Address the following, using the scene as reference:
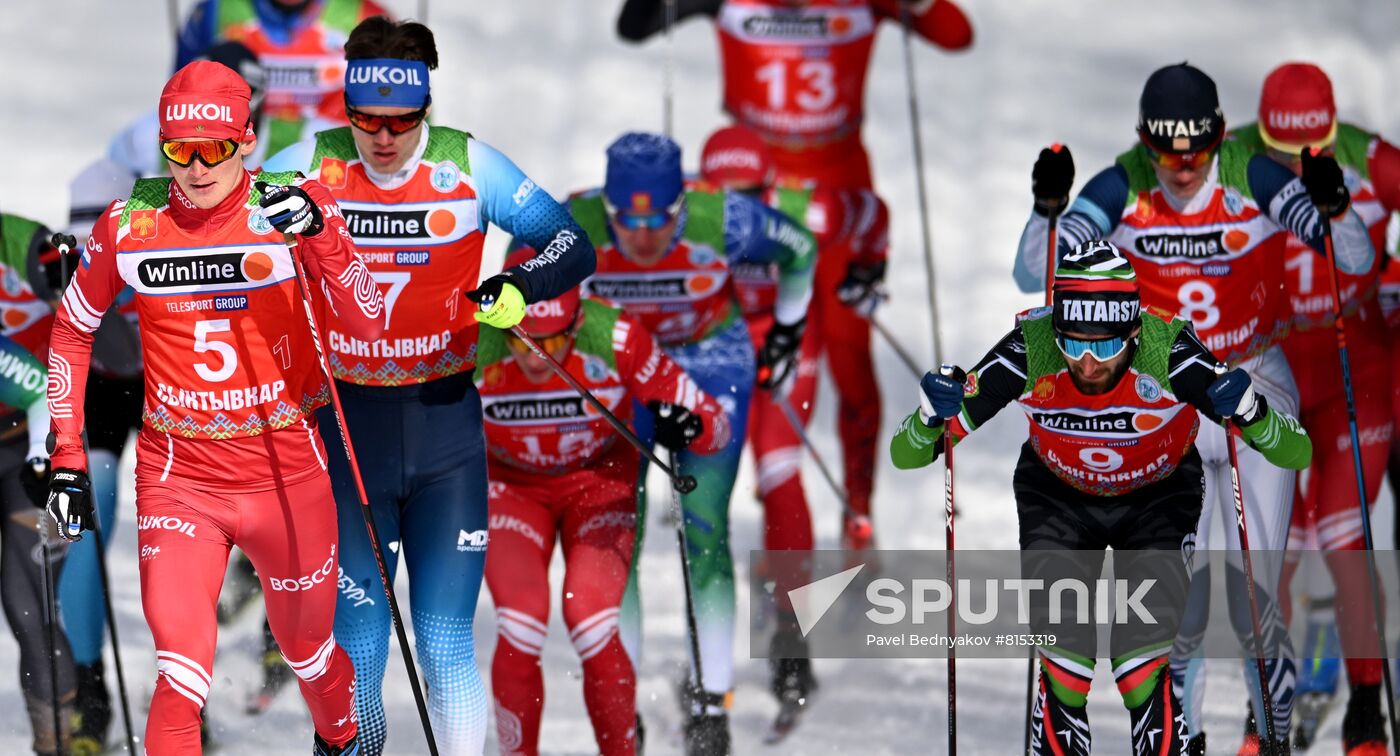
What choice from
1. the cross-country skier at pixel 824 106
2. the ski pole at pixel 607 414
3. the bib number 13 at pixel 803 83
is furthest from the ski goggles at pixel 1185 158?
the bib number 13 at pixel 803 83

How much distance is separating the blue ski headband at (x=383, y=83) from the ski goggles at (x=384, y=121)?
0.02m

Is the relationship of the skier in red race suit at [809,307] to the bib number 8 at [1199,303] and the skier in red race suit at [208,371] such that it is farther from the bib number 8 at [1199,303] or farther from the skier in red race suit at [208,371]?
the skier in red race suit at [208,371]

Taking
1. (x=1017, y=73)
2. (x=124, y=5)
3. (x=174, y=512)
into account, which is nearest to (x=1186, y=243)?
(x=174, y=512)

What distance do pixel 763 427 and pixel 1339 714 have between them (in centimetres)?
247

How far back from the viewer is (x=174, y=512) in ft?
21.6

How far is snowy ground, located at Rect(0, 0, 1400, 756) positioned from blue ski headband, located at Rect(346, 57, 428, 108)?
15.5ft

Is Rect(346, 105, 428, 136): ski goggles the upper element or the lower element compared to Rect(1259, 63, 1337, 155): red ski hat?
lower

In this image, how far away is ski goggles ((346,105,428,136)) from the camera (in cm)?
706

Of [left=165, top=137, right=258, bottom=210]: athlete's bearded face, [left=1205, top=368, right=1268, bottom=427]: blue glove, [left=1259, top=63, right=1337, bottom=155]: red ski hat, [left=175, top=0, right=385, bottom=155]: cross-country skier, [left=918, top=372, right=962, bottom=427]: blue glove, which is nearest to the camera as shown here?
[left=165, top=137, right=258, bottom=210]: athlete's bearded face

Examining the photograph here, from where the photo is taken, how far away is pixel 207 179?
21.4 ft

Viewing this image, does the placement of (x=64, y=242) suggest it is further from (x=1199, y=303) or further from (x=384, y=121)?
(x=1199, y=303)

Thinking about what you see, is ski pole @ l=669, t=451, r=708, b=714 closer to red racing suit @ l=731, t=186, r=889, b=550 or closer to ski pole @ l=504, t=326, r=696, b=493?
ski pole @ l=504, t=326, r=696, b=493

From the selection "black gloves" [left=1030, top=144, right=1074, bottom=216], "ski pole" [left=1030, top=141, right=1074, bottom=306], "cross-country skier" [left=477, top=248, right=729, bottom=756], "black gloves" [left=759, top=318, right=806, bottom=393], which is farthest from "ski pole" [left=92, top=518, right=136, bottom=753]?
"black gloves" [left=1030, top=144, right=1074, bottom=216]

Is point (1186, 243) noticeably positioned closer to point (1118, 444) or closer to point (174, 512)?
point (1118, 444)
